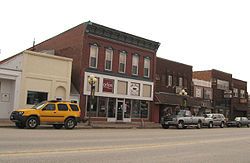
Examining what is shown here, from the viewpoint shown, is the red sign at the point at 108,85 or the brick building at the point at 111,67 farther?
the red sign at the point at 108,85

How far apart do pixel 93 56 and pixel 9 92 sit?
8.78 metres

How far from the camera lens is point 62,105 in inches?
937

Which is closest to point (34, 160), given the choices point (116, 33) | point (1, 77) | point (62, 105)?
point (62, 105)

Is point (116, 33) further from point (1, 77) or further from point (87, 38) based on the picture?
point (1, 77)

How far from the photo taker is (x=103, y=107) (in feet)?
109

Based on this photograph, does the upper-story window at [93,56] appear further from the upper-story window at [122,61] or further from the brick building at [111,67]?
the upper-story window at [122,61]

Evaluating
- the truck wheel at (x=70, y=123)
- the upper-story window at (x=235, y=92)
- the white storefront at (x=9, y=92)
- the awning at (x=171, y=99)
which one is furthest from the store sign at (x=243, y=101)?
the white storefront at (x=9, y=92)

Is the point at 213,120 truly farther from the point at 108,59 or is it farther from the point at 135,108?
the point at 108,59

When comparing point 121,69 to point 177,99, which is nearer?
point 121,69

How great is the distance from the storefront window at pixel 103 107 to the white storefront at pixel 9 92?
8.52 metres

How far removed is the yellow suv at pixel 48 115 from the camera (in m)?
21.7

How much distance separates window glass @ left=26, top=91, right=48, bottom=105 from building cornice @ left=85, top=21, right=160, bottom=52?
727cm

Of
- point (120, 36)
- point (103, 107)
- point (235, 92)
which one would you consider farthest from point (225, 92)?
point (103, 107)

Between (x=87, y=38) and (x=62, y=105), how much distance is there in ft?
32.7
